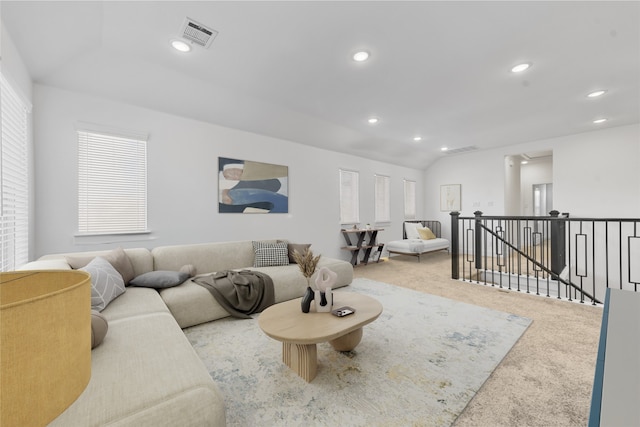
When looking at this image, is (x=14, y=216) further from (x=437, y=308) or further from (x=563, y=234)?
(x=563, y=234)

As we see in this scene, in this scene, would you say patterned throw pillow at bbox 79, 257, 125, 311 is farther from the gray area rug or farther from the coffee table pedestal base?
the coffee table pedestal base

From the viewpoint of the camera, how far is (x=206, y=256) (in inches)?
135

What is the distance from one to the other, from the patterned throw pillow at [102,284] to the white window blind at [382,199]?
18.2 feet

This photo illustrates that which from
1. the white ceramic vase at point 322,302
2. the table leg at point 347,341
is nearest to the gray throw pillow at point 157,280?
the white ceramic vase at point 322,302

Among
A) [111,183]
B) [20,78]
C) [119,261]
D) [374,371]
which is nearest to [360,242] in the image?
[374,371]

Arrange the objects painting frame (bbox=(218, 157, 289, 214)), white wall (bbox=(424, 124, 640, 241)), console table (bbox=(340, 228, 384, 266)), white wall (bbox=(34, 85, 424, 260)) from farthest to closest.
→ console table (bbox=(340, 228, 384, 266))
white wall (bbox=(424, 124, 640, 241))
painting frame (bbox=(218, 157, 289, 214))
white wall (bbox=(34, 85, 424, 260))

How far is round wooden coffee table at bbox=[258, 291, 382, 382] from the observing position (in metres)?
1.72

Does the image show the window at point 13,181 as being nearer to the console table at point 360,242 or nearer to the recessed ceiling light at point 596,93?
the console table at point 360,242

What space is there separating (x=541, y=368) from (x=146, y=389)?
2.52 m

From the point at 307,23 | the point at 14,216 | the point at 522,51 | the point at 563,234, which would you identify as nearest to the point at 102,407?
the point at 14,216

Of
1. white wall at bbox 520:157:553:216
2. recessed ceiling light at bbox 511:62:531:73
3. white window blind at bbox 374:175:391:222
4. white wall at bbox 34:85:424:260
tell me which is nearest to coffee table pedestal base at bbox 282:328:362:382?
white wall at bbox 34:85:424:260

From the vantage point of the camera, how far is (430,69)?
3.06 m

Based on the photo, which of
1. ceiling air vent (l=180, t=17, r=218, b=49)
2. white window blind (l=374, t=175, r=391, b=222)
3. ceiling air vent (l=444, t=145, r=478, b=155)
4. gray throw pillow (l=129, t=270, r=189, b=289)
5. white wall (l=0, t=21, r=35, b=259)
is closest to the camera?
white wall (l=0, t=21, r=35, b=259)

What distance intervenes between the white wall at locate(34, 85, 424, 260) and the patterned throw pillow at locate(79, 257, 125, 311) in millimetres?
1056
